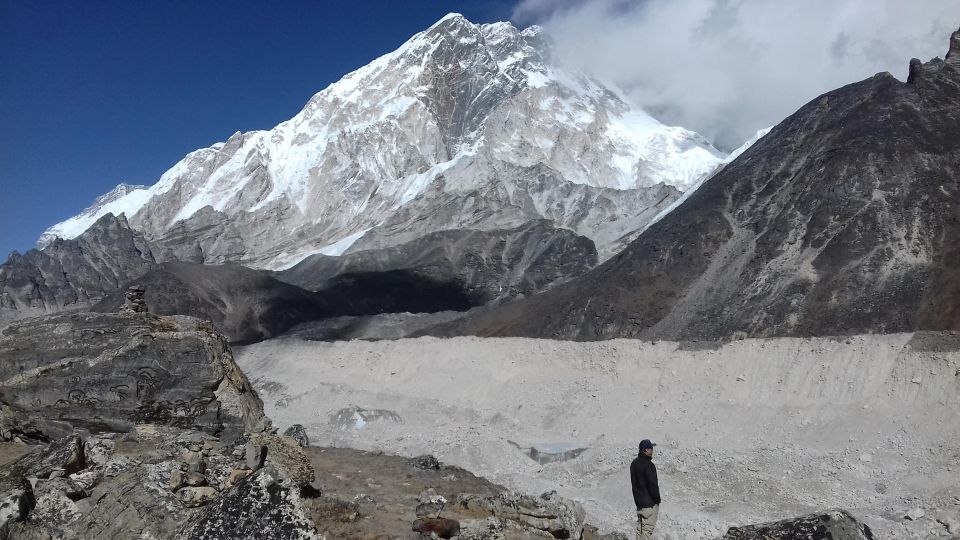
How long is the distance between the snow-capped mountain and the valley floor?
6018 cm

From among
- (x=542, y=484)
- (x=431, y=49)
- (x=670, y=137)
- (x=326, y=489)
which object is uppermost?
(x=431, y=49)

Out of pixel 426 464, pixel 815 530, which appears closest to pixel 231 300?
pixel 426 464

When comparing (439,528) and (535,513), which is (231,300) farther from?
(439,528)

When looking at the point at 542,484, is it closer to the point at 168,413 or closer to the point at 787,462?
the point at 787,462

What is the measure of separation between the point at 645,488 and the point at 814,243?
21937 mm

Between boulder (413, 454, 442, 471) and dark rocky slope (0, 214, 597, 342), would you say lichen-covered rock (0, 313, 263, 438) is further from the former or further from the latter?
dark rocky slope (0, 214, 597, 342)

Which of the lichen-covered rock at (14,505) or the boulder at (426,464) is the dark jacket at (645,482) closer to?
the lichen-covered rock at (14,505)

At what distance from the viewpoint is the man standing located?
348 inches

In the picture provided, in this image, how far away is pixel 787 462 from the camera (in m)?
16.5

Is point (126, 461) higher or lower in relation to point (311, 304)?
lower

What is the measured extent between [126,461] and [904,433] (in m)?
16.1

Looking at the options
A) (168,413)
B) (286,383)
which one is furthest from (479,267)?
(168,413)

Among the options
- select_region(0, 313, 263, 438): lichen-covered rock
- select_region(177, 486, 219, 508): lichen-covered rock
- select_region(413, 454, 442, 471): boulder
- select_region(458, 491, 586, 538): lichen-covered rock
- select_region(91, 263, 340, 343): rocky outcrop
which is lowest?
select_region(413, 454, 442, 471): boulder

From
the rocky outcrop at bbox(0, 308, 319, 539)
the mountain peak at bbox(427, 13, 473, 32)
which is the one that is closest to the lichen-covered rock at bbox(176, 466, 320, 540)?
the rocky outcrop at bbox(0, 308, 319, 539)
